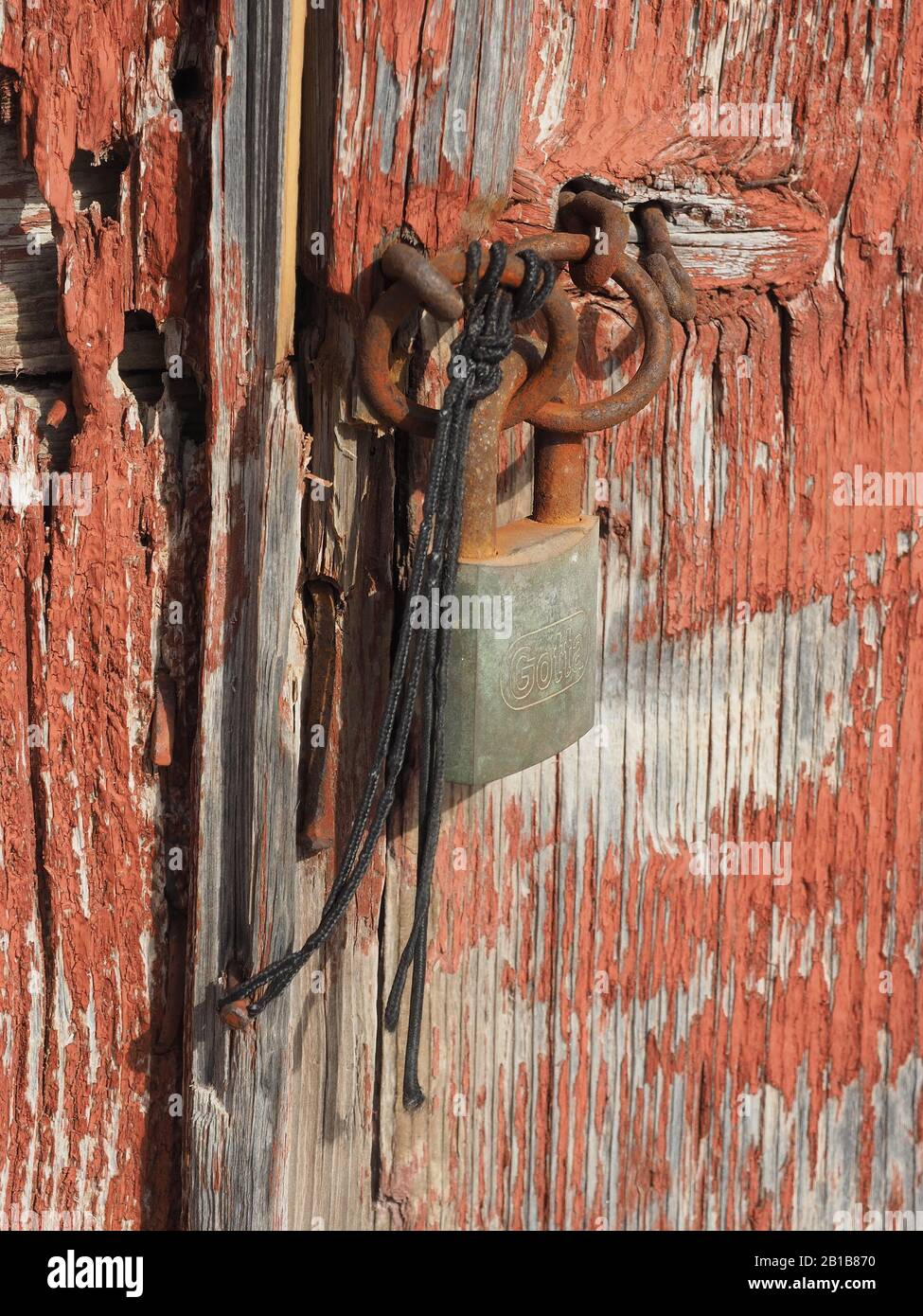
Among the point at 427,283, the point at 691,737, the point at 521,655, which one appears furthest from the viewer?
the point at 691,737

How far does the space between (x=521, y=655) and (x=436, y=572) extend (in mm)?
130

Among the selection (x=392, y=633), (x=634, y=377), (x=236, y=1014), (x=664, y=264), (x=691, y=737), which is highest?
(x=664, y=264)

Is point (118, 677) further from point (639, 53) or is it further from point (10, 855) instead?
point (639, 53)

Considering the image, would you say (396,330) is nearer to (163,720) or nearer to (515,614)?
(515,614)

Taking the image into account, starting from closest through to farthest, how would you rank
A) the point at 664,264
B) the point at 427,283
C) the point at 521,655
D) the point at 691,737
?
1. the point at 427,283
2. the point at 521,655
3. the point at 664,264
4. the point at 691,737

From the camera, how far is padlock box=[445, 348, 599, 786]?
3.48ft

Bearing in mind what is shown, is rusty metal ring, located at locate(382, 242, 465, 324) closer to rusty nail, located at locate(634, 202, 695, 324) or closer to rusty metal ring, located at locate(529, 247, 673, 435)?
rusty metal ring, located at locate(529, 247, 673, 435)

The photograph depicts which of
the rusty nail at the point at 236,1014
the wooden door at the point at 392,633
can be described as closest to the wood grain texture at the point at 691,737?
the wooden door at the point at 392,633

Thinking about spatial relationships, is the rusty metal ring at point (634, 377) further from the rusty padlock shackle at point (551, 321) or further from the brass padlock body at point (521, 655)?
the brass padlock body at point (521, 655)

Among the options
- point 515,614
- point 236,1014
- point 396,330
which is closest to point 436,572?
point 515,614

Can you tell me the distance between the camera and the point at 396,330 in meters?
1.08

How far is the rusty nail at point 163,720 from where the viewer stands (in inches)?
46.6

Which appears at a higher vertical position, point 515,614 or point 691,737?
point 515,614

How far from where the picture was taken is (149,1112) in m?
1.26
